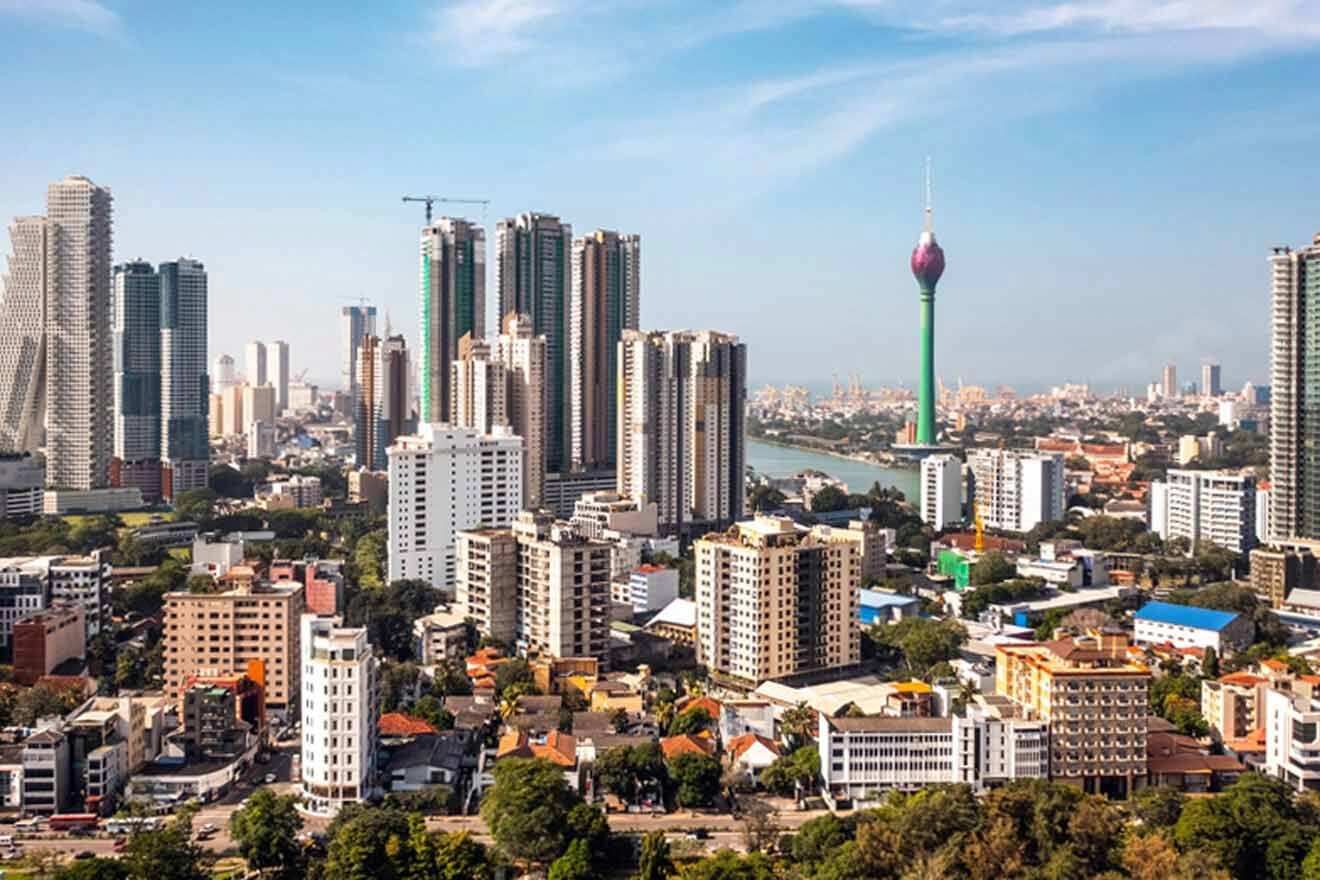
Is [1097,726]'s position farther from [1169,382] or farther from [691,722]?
[1169,382]

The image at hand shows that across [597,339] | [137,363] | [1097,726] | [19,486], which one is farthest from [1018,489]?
[137,363]

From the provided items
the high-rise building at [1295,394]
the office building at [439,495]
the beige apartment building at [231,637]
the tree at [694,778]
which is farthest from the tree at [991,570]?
the beige apartment building at [231,637]

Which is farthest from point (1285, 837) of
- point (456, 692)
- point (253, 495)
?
point (253, 495)

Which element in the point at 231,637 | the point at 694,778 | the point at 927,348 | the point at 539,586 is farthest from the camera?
the point at 927,348

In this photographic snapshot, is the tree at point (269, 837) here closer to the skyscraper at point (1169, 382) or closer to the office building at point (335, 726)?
the office building at point (335, 726)

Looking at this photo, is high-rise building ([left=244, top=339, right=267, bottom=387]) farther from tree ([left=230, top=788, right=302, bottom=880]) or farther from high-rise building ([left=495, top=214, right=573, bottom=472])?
tree ([left=230, top=788, right=302, bottom=880])
